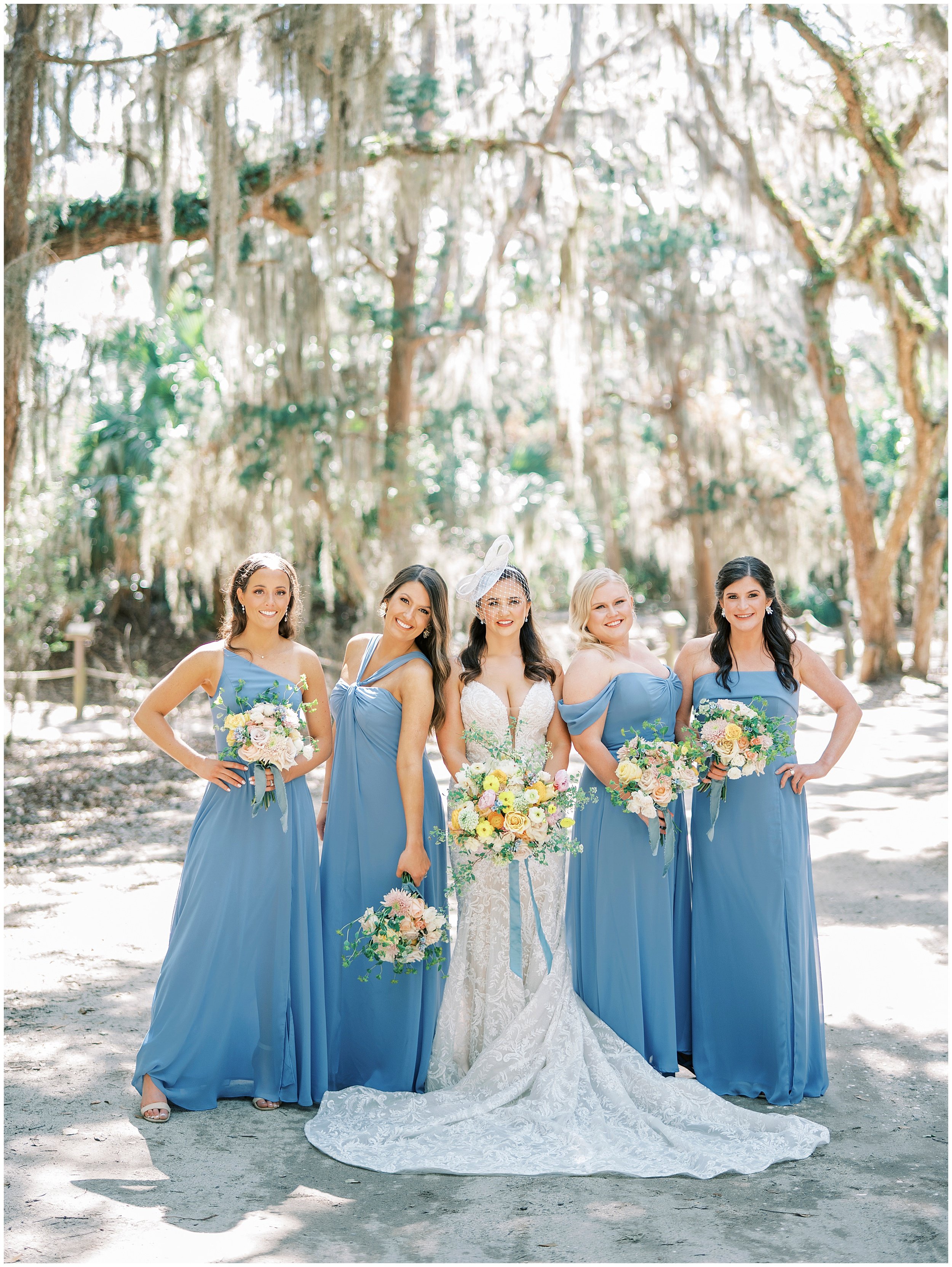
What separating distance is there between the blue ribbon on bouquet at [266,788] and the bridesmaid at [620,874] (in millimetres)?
1032

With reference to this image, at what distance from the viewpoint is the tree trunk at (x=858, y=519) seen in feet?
45.6

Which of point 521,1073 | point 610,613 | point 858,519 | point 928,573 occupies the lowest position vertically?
point 521,1073

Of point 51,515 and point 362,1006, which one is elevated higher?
point 51,515

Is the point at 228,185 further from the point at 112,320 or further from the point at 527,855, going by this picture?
the point at 527,855

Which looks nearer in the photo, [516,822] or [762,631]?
[516,822]

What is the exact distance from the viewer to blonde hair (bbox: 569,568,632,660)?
4141 millimetres

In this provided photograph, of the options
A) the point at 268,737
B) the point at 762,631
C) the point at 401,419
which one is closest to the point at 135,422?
the point at 401,419

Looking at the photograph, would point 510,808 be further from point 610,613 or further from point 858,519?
point 858,519

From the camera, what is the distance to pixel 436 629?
4102 mm

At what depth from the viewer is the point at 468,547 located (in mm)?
16016

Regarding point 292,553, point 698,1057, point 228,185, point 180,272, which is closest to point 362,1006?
point 698,1057

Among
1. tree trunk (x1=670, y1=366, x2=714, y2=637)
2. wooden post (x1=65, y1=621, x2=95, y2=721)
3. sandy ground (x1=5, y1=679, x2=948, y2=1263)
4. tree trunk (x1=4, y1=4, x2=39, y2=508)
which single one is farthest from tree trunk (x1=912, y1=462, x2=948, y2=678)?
tree trunk (x1=4, y1=4, x2=39, y2=508)

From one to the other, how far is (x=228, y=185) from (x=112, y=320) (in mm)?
2266

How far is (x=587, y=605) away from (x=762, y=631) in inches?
26.3
